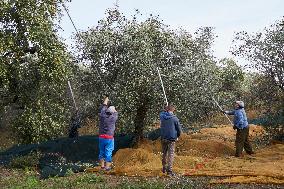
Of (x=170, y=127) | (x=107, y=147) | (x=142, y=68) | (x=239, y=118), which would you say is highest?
(x=142, y=68)

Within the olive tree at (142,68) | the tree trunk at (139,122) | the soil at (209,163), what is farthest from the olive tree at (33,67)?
the soil at (209,163)

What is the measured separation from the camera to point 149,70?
1564cm

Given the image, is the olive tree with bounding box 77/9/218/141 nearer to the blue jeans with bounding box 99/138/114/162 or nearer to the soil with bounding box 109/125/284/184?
the soil with bounding box 109/125/284/184

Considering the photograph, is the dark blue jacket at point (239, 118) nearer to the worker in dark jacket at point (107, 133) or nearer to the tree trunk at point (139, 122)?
the tree trunk at point (139, 122)

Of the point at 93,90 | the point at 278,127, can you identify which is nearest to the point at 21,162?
the point at 93,90

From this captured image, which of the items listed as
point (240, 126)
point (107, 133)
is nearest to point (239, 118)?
point (240, 126)

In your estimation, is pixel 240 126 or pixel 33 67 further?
pixel 33 67

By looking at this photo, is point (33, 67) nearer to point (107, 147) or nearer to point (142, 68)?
point (142, 68)

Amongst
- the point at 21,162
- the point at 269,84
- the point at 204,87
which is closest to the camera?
the point at 21,162

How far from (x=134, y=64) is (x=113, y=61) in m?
1.34

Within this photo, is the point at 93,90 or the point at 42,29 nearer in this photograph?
the point at 42,29

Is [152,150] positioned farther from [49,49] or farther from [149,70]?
[49,49]

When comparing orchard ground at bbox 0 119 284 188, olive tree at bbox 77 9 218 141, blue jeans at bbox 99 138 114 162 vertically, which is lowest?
orchard ground at bbox 0 119 284 188

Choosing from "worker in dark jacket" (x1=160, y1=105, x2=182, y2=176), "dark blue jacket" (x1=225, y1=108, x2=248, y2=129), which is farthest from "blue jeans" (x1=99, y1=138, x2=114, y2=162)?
"dark blue jacket" (x1=225, y1=108, x2=248, y2=129)
